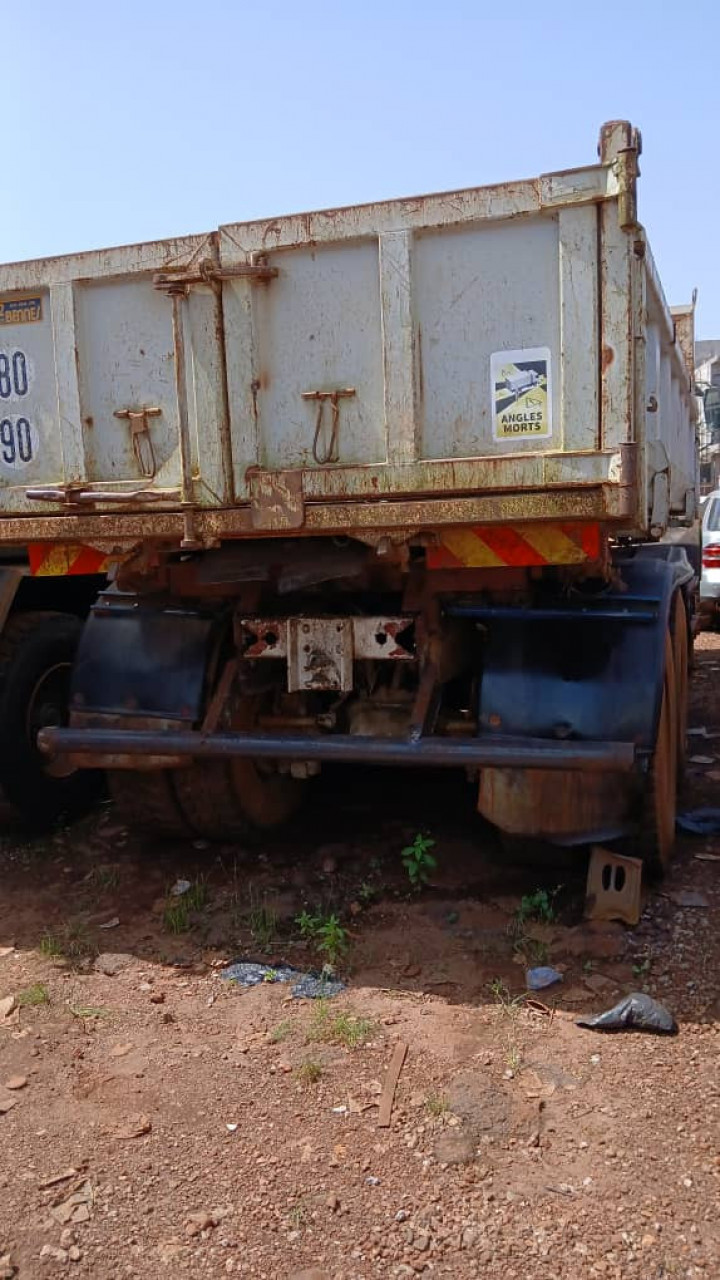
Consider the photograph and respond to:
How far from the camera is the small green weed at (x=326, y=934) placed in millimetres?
3623

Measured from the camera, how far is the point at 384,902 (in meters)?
4.04

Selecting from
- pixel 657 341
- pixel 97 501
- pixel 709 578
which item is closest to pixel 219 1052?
pixel 97 501

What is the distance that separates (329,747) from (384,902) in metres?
0.77

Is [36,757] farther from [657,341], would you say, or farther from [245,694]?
[657,341]

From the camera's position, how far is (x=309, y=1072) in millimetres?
2891

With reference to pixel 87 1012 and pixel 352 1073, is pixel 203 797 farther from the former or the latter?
pixel 352 1073

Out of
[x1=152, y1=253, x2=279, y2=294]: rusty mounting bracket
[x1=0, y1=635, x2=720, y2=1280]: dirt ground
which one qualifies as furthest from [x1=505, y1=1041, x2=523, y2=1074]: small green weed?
[x1=152, y1=253, x2=279, y2=294]: rusty mounting bracket

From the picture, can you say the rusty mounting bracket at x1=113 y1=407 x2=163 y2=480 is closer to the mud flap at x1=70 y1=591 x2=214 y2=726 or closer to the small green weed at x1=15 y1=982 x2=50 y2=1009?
the mud flap at x1=70 y1=591 x2=214 y2=726

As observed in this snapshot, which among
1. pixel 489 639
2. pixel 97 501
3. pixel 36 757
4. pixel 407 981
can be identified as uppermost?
Answer: pixel 97 501

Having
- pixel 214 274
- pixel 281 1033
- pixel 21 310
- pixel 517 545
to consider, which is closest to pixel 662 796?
pixel 517 545

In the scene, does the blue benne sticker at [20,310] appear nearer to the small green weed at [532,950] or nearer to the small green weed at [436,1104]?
the small green weed at [532,950]

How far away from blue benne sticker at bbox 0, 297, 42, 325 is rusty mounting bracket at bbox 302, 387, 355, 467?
1.19 m

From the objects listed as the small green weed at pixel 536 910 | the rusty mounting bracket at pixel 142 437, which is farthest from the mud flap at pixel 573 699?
the rusty mounting bracket at pixel 142 437

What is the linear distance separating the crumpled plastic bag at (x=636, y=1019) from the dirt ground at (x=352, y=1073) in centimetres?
4
